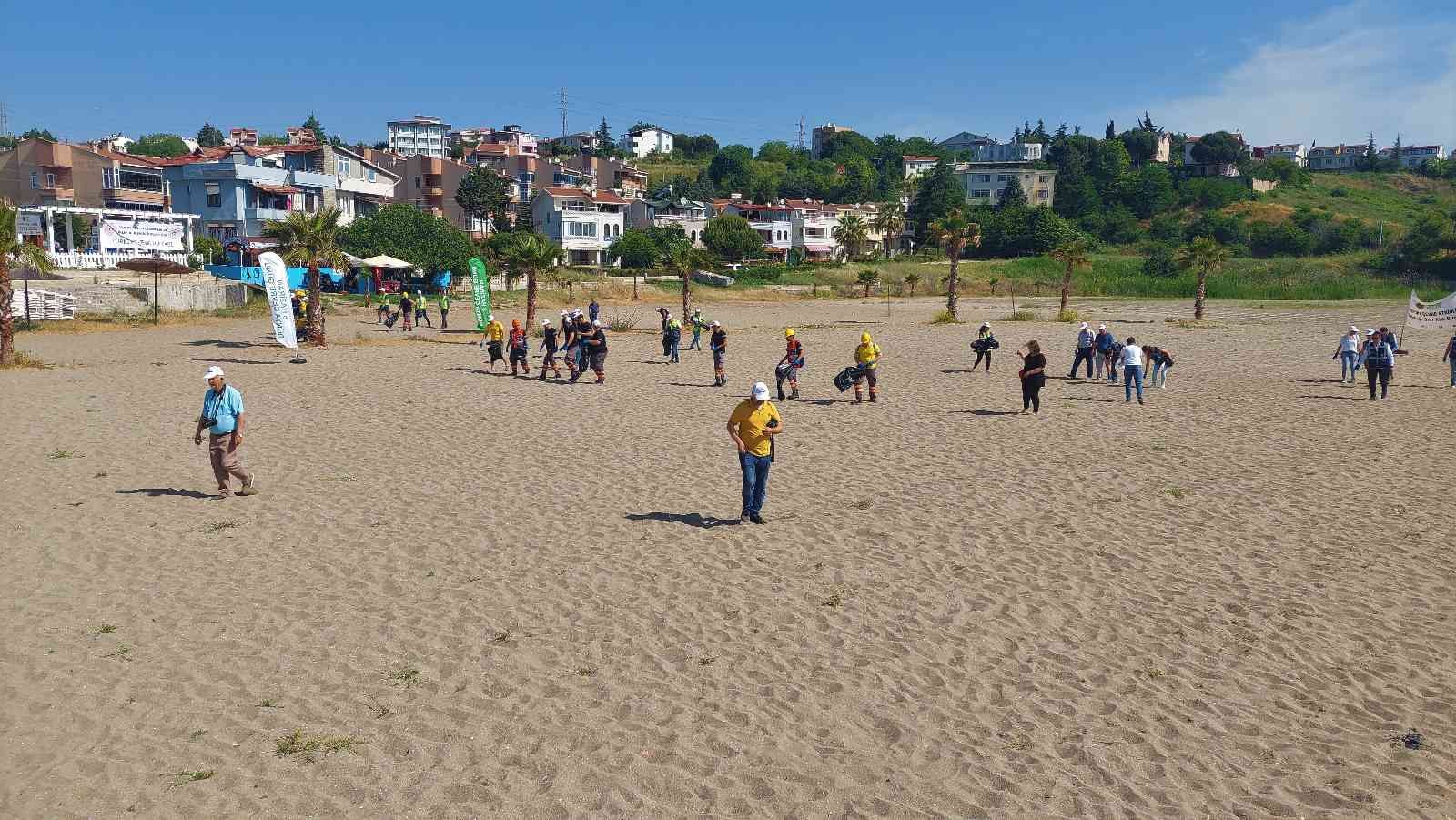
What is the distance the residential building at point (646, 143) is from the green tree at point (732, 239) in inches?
3648

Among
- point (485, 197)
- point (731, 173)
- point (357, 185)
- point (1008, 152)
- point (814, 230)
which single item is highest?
point (1008, 152)

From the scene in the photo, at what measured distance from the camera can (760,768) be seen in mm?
6031

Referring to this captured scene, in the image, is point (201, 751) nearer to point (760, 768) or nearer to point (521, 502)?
point (760, 768)

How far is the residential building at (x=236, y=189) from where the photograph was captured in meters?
59.0

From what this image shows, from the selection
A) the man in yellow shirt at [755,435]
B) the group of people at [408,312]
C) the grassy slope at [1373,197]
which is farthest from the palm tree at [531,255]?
the grassy slope at [1373,197]

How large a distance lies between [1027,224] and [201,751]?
3786 inches

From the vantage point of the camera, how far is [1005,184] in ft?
411

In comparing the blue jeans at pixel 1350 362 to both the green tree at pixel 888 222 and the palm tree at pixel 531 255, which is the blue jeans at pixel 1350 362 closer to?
the palm tree at pixel 531 255

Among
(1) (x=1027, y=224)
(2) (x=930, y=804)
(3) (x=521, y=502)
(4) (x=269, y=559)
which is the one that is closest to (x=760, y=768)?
(2) (x=930, y=804)

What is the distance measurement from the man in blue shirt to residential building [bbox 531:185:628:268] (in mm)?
67595

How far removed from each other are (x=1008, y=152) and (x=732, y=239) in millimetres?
90840

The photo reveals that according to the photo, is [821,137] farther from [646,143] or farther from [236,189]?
[236,189]

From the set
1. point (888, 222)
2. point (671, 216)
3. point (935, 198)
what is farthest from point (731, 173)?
point (671, 216)

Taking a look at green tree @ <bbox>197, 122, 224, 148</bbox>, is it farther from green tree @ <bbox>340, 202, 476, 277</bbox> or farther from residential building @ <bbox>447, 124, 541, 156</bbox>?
green tree @ <bbox>340, 202, 476, 277</bbox>
